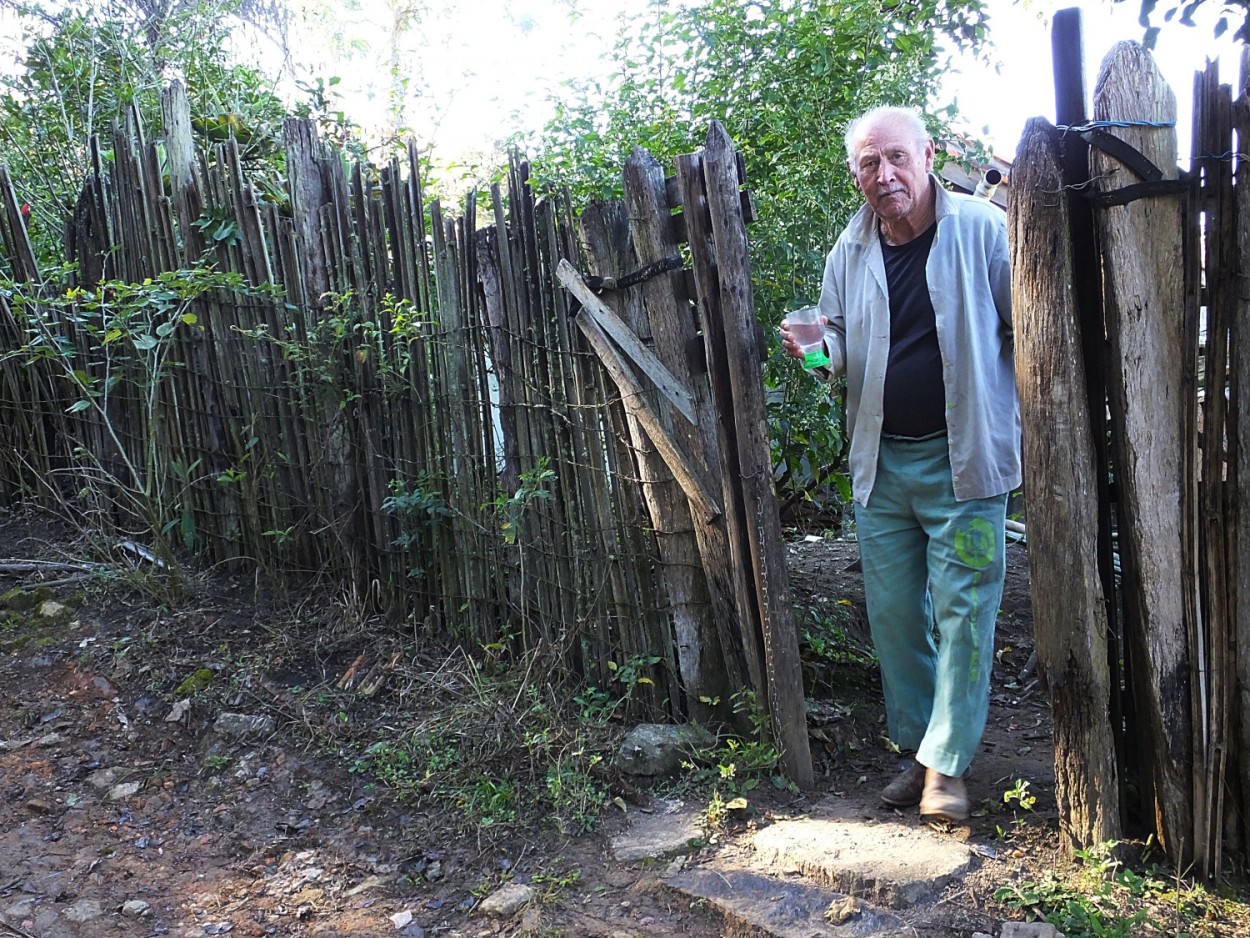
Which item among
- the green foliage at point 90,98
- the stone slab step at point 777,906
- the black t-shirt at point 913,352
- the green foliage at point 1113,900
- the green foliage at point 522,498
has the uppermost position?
the green foliage at point 90,98

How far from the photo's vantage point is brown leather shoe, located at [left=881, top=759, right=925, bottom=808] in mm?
2883

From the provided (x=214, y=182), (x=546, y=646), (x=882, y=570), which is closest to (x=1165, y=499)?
(x=882, y=570)

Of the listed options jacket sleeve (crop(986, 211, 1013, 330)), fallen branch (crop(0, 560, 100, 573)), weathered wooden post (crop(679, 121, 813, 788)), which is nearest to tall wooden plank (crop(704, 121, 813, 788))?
weathered wooden post (crop(679, 121, 813, 788))

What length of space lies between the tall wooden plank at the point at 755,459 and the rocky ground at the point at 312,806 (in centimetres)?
25

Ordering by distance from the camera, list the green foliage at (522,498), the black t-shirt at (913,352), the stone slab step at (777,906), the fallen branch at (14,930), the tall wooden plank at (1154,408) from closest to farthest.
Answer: the tall wooden plank at (1154,408) → the stone slab step at (777,906) → the fallen branch at (14,930) → the black t-shirt at (913,352) → the green foliage at (522,498)

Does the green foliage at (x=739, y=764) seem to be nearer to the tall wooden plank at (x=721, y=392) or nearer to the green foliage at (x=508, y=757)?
the tall wooden plank at (x=721, y=392)

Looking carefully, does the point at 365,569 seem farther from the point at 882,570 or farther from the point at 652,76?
the point at 652,76

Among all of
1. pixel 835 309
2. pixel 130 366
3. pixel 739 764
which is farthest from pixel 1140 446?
pixel 130 366

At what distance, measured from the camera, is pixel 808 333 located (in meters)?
2.91

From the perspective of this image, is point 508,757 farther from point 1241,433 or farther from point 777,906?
point 1241,433

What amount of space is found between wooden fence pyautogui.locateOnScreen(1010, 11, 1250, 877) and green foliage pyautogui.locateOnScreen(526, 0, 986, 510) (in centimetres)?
150

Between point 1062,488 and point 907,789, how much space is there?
40.8 inches

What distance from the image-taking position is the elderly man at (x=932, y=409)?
2.75m

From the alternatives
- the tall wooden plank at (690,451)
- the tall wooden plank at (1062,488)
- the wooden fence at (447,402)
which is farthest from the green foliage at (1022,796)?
the tall wooden plank at (690,451)
